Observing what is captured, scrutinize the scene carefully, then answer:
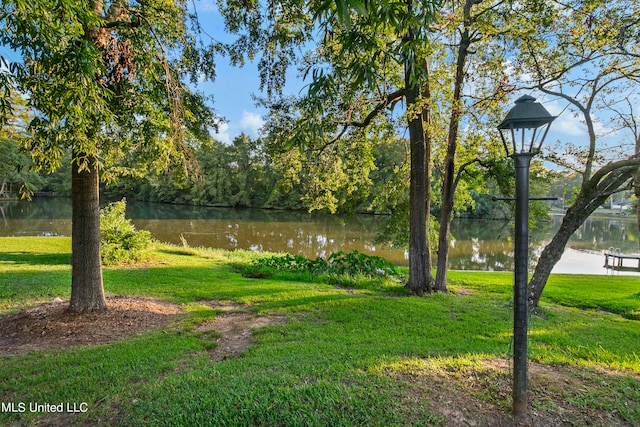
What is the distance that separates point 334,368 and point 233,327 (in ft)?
6.75

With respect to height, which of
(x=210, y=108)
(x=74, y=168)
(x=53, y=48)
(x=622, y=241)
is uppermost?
(x=210, y=108)

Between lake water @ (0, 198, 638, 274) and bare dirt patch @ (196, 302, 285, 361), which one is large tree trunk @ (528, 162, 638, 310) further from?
lake water @ (0, 198, 638, 274)

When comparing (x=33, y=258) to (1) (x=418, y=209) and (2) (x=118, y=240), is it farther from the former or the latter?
(1) (x=418, y=209)

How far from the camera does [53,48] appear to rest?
241cm

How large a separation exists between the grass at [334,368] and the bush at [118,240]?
2.80 m

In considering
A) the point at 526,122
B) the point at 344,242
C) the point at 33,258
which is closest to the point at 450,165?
the point at 526,122

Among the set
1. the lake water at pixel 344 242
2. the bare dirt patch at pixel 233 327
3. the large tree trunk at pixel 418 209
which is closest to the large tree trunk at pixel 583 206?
the large tree trunk at pixel 418 209

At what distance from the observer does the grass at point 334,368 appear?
2.32m

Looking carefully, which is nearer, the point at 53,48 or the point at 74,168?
the point at 53,48

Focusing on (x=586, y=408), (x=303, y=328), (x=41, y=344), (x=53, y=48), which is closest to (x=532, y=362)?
(x=586, y=408)

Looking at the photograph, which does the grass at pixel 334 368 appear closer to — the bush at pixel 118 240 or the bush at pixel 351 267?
the bush at pixel 351 267

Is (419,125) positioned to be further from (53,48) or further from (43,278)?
(43,278)

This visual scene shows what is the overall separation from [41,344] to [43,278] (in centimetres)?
397

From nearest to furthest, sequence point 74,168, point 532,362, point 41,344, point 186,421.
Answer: point 186,421 → point 532,362 → point 41,344 → point 74,168
